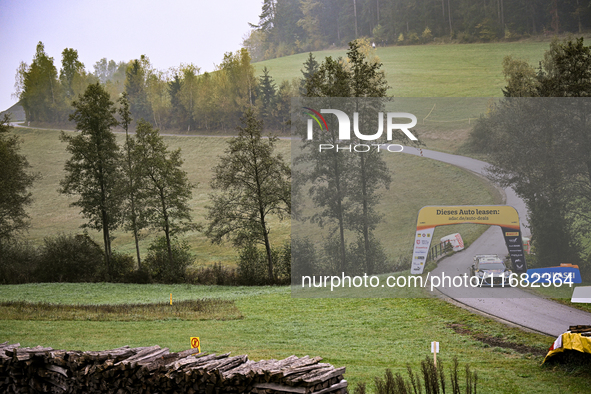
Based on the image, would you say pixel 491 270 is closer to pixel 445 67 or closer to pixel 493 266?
pixel 493 266

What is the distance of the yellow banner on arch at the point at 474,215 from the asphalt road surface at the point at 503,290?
18 cm

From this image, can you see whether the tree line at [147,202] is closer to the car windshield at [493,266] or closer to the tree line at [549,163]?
the car windshield at [493,266]

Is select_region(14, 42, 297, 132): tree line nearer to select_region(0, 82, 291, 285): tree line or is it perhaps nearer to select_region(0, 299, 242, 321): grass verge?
select_region(0, 82, 291, 285): tree line

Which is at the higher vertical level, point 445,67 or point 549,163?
point 445,67

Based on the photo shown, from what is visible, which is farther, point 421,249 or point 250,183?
point 250,183

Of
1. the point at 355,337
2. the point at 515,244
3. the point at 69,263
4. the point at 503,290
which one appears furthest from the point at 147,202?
the point at 515,244

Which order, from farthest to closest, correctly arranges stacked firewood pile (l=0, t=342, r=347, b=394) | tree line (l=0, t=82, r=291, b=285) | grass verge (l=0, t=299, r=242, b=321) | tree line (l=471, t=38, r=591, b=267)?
tree line (l=0, t=82, r=291, b=285) → grass verge (l=0, t=299, r=242, b=321) → tree line (l=471, t=38, r=591, b=267) → stacked firewood pile (l=0, t=342, r=347, b=394)

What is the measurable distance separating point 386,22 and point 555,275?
5146 centimetres

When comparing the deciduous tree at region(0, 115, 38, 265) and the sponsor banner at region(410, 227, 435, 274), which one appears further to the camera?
the deciduous tree at region(0, 115, 38, 265)

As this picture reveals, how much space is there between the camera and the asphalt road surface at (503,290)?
11.9 metres

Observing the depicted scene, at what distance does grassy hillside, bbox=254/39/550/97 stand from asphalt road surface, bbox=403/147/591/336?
3766cm

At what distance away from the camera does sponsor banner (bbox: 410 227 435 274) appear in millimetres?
12047

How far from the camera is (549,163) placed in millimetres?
11844

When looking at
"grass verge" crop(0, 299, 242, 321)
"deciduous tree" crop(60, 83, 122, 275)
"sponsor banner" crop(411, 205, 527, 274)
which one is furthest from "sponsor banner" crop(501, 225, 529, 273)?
"deciduous tree" crop(60, 83, 122, 275)
